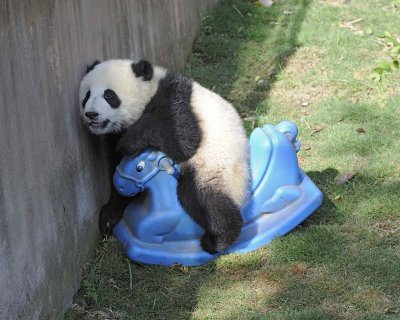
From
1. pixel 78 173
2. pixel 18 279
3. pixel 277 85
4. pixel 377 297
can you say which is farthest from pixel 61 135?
pixel 277 85

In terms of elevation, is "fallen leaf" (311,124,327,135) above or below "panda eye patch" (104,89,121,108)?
below

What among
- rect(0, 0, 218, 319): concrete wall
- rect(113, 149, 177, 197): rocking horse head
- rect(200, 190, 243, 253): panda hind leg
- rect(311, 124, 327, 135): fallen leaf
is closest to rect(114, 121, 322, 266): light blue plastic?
rect(113, 149, 177, 197): rocking horse head

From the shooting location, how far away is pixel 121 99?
4.82 meters

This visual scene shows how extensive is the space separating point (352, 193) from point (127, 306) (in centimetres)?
192

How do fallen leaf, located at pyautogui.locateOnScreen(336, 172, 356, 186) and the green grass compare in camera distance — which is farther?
fallen leaf, located at pyautogui.locateOnScreen(336, 172, 356, 186)

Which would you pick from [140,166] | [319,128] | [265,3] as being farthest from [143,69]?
[265,3]

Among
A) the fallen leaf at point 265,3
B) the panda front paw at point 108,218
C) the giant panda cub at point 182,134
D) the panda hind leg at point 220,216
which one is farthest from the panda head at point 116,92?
the fallen leaf at point 265,3

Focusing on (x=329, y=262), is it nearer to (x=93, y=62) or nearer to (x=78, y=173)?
(x=78, y=173)

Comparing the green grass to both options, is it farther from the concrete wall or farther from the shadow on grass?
the concrete wall

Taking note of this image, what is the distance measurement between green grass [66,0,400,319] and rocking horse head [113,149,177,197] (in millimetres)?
407

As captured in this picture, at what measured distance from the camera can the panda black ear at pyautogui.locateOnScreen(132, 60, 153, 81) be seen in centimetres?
485

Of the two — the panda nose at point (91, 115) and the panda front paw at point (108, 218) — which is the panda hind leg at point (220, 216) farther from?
the panda nose at point (91, 115)

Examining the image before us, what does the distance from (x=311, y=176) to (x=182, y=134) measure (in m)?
Result: 1.39

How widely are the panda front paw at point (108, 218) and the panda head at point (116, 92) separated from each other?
49 centimetres
